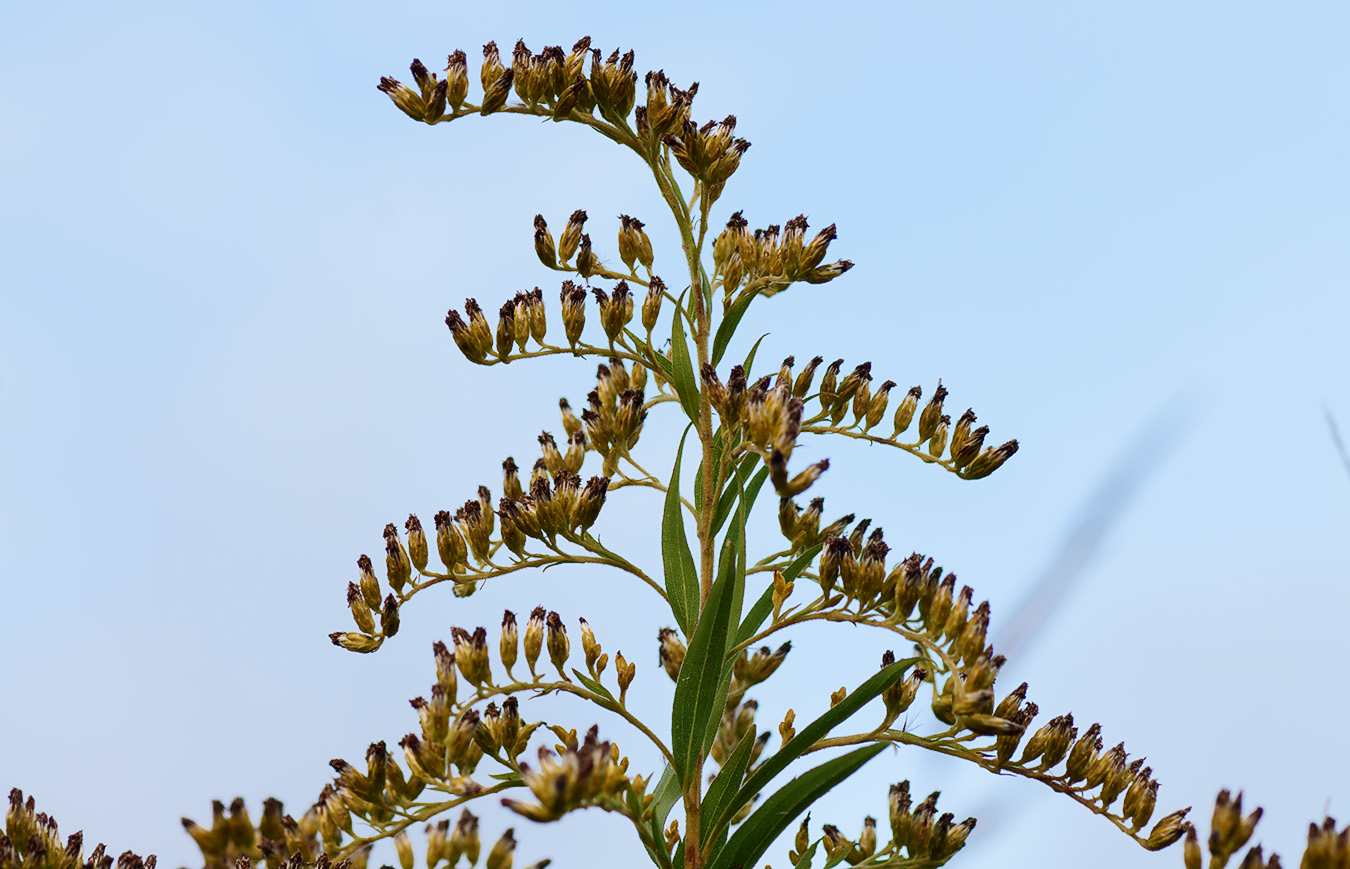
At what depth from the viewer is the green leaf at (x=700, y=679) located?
123 inches

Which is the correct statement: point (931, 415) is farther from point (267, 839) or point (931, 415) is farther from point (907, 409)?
point (267, 839)

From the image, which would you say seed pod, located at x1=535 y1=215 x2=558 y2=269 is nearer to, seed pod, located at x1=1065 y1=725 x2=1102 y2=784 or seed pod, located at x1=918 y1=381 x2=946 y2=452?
seed pod, located at x1=918 y1=381 x2=946 y2=452

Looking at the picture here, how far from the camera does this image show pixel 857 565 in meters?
3.35

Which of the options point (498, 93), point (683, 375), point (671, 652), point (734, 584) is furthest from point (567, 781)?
point (498, 93)

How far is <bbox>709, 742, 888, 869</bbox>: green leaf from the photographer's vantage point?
3115mm

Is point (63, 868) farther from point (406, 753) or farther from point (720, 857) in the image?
point (720, 857)

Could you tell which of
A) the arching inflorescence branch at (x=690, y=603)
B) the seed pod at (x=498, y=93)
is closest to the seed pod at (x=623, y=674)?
the arching inflorescence branch at (x=690, y=603)

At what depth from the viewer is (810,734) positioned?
3.29 metres

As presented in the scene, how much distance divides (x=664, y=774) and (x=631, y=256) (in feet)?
5.44

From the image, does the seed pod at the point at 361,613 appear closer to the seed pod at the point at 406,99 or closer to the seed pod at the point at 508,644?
the seed pod at the point at 508,644

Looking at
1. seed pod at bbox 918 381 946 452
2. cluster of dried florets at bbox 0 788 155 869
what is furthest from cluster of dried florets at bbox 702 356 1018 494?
cluster of dried florets at bbox 0 788 155 869

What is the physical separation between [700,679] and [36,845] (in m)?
1.73

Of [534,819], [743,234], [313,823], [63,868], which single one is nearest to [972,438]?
[743,234]

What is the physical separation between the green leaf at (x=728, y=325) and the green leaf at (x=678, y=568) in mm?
470
